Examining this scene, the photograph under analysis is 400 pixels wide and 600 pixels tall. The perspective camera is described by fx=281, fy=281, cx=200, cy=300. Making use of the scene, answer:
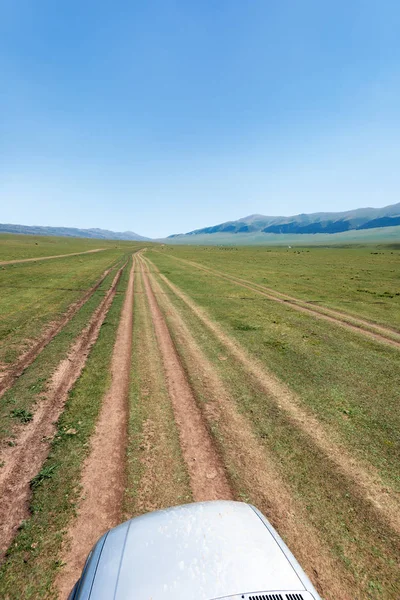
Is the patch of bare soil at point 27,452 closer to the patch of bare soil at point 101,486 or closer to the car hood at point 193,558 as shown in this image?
the patch of bare soil at point 101,486

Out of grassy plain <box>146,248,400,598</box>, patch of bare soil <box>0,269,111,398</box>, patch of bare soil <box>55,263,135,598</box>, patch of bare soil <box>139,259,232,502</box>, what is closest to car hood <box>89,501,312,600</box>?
patch of bare soil <box>55,263,135,598</box>

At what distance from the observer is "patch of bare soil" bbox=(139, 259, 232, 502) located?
5.61 m

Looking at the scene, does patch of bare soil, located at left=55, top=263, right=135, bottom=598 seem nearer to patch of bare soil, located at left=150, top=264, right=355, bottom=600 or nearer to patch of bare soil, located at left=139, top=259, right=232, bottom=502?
patch of bare soil, located at left=139, top=259, right=232, bottom=502

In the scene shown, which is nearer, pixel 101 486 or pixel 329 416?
pixel 101 486

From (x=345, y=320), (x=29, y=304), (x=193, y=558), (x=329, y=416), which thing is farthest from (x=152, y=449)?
(x=29, y=304)

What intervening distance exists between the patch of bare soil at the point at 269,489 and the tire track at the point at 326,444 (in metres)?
1.44

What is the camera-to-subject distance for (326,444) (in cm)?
699

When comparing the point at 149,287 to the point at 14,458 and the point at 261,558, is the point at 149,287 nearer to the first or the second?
the point at 14,458

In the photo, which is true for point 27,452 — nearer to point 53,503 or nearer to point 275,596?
point 53,503

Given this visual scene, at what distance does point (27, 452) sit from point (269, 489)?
544cm

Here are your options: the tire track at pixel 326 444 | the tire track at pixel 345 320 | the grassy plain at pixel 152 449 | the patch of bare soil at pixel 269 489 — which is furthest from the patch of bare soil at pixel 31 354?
the tire track at pixel 345 320

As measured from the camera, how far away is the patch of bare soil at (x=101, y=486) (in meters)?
4.34

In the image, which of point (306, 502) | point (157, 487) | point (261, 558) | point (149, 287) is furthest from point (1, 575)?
point (149, 287)

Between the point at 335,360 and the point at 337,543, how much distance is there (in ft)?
27.2
